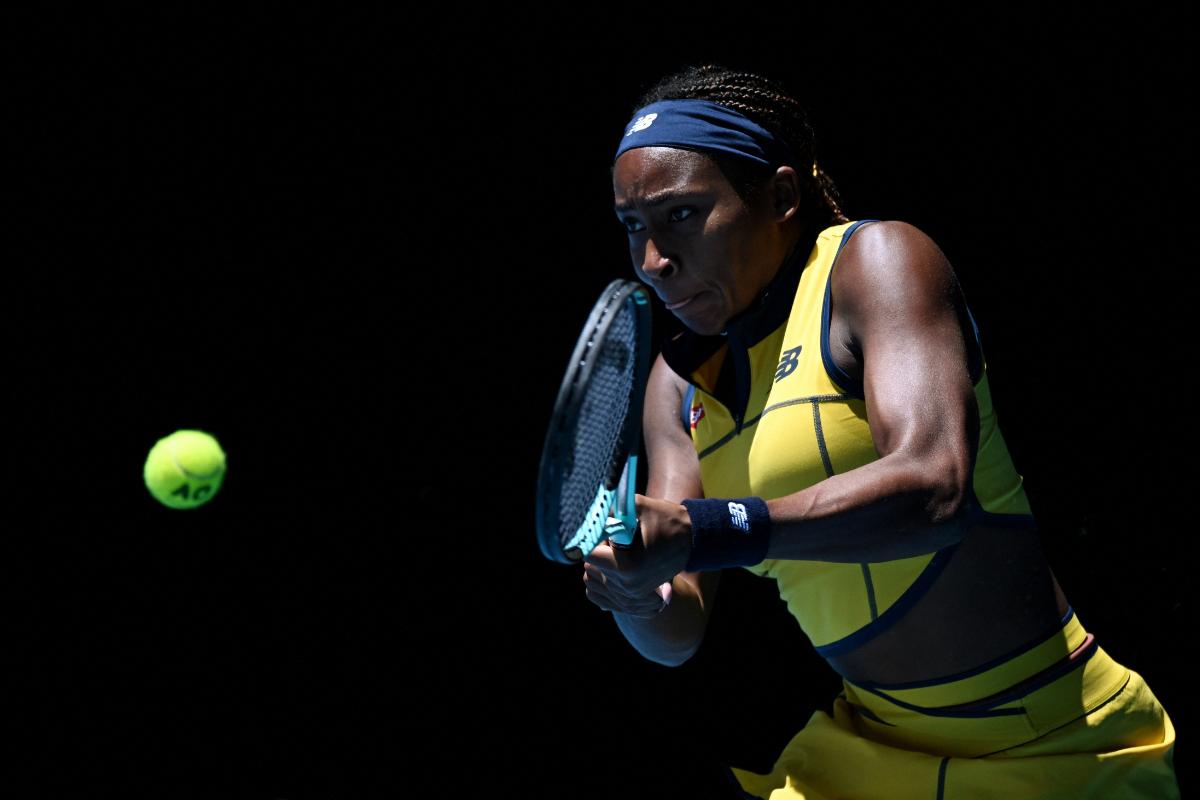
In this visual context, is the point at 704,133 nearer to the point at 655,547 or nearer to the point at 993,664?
the point at 655,547

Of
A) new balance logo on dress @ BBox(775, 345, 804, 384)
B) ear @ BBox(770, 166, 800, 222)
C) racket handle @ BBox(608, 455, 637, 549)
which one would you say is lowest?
racket handle @ BBox(608, 455, 637, 549)

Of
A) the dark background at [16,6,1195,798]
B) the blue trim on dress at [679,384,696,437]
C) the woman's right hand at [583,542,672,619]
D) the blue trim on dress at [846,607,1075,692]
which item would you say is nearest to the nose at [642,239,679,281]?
the blue trim on dress at [679,384,696,437]

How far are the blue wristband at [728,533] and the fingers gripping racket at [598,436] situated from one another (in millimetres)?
91

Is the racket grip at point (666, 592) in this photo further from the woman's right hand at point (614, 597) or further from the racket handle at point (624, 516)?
the racket handle at point (624, 516)

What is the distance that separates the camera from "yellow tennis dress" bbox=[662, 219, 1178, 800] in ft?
6.91

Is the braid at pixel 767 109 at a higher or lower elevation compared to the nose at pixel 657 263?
higher

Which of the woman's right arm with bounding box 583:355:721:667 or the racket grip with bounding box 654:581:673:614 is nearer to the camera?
the racket grip with bounding box 654:581:673:614

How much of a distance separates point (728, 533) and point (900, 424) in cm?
30

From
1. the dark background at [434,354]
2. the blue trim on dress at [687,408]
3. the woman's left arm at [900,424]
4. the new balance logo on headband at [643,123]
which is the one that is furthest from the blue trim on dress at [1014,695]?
the dark background at [434,354]

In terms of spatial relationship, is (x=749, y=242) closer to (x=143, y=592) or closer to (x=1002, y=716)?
(x=1002, y=716)

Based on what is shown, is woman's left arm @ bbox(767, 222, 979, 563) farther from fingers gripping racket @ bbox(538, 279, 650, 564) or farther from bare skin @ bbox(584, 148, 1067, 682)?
fingers gripping racket @ bbox(538, 279, 650, 564)

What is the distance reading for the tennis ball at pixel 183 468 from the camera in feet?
12.5

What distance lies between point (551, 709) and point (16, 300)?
1.99 metres

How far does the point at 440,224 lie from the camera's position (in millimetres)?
4016
